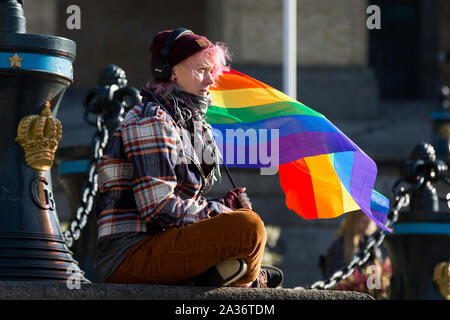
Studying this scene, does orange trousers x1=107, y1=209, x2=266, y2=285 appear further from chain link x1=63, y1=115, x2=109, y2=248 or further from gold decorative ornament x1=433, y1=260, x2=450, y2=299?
gold decorative ornament x1=433, y1=260, x2=450, y2=299

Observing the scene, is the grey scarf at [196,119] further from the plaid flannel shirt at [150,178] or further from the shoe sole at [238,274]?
the shoe sole at [238,274]

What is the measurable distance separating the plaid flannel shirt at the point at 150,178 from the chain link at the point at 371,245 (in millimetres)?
2194

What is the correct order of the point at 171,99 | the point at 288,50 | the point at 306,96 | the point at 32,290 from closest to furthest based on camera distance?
1. the point at 32,290
2. the point at 171,99
3. the point at 288,50
4. the point at 306,96

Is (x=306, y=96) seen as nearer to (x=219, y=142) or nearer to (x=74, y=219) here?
(x=74, y=219)

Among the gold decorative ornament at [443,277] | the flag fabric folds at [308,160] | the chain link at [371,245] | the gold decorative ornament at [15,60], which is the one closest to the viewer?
the gold decorative ornament at [15,60]

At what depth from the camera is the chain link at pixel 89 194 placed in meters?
6.96

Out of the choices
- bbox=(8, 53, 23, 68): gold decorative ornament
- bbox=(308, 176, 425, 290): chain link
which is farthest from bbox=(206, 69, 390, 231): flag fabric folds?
bbox=(8, 53, 23, 68): gold decorative ornament

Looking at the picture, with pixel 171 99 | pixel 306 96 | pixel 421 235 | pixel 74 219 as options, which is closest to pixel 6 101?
pixel 171 99

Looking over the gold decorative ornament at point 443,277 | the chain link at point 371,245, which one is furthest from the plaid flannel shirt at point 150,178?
the gold decorative ornament at point 443,277

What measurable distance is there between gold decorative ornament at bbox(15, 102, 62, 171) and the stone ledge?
3.87ft

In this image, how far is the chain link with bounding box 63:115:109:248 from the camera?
6.96 meters

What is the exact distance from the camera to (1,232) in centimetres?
507

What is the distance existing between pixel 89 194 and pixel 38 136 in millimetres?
2004

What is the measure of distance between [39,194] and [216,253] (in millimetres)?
1237
